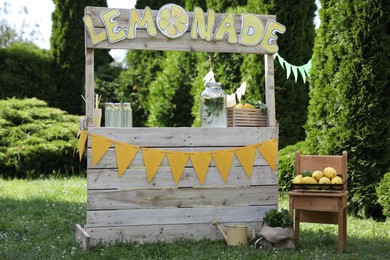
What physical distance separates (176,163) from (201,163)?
0.23m

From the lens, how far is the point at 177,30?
5.35m

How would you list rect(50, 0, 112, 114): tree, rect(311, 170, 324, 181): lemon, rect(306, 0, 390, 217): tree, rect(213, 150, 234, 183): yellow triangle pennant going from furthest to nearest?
rect(50, 0, 112, 114): tree → rect(306, 0, 390, 217): tree → rect(213, 150, 234, 183): yellow triangle pennant → rect(311, 170, 324, 181): lemon

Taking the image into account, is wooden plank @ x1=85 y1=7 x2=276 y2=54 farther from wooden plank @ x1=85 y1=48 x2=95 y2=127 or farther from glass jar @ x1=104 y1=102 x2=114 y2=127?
glass jar @ x1=104 y1=102 x2=114 y2=127

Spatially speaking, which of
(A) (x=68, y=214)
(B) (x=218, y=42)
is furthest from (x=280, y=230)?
(A) (x=68, y=214)

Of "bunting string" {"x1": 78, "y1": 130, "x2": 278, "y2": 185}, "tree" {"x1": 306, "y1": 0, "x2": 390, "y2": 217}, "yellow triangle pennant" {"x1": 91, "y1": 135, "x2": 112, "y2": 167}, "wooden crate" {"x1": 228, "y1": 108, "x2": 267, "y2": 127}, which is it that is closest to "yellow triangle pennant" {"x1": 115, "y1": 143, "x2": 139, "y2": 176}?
"bunting string" {"x1": 78, "y1": 130, "x2": 278, "y2": 185}

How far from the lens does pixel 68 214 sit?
22.1 feet

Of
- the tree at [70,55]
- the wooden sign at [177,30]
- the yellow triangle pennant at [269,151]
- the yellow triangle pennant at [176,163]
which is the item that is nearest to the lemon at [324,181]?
the yellow triangle pennant at [269,151]

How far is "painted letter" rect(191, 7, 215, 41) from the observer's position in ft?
17.7

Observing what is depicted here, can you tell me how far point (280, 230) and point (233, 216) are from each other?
22.9 inches

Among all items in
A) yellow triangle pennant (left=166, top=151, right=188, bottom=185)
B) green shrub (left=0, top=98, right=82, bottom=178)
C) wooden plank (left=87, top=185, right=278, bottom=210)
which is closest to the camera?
wooden plank (left=87, top=185, right=278, bottom=210)

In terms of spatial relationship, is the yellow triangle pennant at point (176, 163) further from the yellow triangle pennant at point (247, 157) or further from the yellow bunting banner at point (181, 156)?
the yellow triangle pennant at point (247, 157)

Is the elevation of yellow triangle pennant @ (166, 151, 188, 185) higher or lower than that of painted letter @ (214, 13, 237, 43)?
lower

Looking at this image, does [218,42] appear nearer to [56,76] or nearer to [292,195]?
[292,195]

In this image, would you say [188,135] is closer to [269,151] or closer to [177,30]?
[269,151]
